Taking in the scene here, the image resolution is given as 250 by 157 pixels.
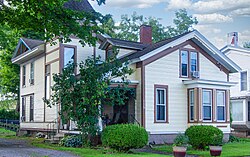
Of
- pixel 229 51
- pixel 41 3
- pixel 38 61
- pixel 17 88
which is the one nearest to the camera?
pixel 41 3

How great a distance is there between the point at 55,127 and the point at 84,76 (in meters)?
8.10

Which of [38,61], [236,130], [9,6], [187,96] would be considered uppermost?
[9,6]

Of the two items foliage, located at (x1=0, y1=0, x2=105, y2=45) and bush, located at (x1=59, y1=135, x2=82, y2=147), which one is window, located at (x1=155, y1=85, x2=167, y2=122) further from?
foliage, located at (x1=0, y1=0, x2=105, y2=45)

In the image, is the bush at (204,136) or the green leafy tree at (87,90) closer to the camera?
the green leafy tree at (87,90)

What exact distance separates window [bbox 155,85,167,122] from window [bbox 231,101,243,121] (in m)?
12.3

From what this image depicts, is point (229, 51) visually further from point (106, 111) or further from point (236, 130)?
point (106, 111)

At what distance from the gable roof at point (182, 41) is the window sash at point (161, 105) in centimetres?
228

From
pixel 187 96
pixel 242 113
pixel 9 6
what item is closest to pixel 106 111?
pixel 187 96

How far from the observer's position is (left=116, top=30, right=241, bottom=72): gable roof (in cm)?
2276

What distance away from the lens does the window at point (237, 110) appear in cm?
3350

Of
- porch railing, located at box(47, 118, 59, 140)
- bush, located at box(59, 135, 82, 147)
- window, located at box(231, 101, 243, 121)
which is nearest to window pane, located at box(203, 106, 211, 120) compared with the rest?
bush, located at box(59, 135, 82, 147)

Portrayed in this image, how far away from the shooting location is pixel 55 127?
85.5ft

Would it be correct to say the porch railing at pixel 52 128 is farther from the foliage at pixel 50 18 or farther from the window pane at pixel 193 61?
the window pane at pixel 193 61

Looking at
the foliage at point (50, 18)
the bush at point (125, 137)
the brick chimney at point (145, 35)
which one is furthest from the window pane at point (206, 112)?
the foliage at point (50, 18)
